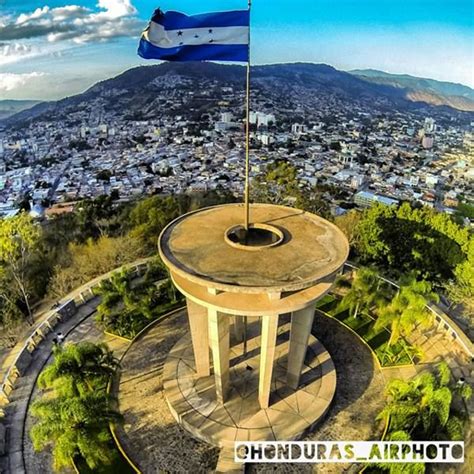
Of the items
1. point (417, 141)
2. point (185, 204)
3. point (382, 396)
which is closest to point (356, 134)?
point (417, 141)

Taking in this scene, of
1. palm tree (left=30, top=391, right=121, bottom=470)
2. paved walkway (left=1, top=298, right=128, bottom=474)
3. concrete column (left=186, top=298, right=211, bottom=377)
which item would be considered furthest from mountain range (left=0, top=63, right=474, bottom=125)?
palm tree (left=30, top=391, right=121, bottom=470)

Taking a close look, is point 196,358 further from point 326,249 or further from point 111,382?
point 326,249

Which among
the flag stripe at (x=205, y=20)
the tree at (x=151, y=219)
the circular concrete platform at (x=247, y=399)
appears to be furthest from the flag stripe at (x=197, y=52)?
the tree at (x=151, y=219)

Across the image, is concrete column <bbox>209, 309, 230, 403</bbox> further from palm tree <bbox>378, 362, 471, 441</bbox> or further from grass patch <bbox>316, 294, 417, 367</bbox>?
Result: grass patch <bbox>316, 294, 417, 367</bbox>

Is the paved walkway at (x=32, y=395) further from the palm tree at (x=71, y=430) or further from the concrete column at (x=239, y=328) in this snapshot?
the concrete column at (x=239, y=328)

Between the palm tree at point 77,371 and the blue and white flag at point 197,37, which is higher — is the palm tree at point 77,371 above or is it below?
below
